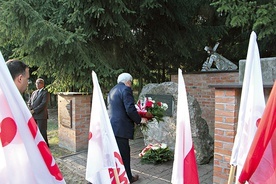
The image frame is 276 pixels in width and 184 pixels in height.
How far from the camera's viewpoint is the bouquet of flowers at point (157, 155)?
494 cm

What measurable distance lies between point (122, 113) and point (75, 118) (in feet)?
7.91

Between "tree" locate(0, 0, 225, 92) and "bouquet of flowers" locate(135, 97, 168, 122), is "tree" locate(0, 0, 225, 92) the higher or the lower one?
the higher one

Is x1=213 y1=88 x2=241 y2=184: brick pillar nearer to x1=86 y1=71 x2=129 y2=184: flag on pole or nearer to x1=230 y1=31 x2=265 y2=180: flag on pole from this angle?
x1=230 y1=31 x2=265 y2=180: flag on pole

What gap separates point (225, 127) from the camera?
3309 mm

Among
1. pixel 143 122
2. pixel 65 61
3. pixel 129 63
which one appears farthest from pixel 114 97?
pixel 129 63

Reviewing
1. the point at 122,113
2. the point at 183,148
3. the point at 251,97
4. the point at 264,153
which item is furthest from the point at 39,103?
the point at 264,153

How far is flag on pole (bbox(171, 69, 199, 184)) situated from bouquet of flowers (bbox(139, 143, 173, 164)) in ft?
8.87

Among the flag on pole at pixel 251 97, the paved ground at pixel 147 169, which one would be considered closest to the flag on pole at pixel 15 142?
the flag on pole at pixel 251 97

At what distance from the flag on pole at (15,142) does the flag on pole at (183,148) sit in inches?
44.3

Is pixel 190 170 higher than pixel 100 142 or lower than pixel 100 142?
lower

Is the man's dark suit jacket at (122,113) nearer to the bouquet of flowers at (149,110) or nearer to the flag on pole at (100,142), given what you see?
the bouquet of flowers at (149,110)

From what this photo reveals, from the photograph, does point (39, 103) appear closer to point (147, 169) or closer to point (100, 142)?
point (147, 169)

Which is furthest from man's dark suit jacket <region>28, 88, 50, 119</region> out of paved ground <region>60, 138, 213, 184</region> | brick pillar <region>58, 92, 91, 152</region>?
paved ground <region>60, 138, 213, 184</region>

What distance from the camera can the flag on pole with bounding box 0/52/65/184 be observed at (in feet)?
5.11
